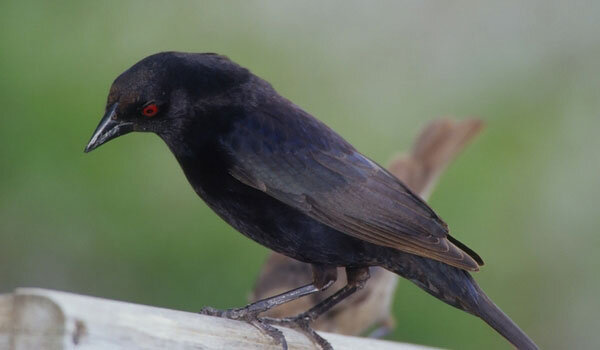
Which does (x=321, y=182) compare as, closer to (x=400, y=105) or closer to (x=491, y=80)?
(x=400, y=105)

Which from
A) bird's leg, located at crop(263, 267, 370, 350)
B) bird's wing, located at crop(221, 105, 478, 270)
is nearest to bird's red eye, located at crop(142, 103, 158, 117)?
bird's wing, located at crop(221, 105, 478, 270)

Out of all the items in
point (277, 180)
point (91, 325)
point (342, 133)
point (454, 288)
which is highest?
point (342, 133)

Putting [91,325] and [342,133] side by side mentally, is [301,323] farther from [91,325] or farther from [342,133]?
[342,133]

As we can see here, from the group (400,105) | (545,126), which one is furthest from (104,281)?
(545,126)

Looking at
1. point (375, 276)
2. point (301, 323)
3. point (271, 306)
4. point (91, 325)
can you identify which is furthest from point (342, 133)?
point (91, 325)

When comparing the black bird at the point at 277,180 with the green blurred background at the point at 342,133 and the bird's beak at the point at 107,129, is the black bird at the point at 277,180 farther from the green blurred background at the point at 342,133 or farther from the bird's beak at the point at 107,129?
the green blurred background at the point at 342,133

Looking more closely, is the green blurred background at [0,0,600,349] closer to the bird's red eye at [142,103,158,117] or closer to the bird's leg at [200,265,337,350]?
the bird's leg at [200,265,337,350]

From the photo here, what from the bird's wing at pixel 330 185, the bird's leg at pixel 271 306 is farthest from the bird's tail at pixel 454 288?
the bird's leg at pixel 271 306
